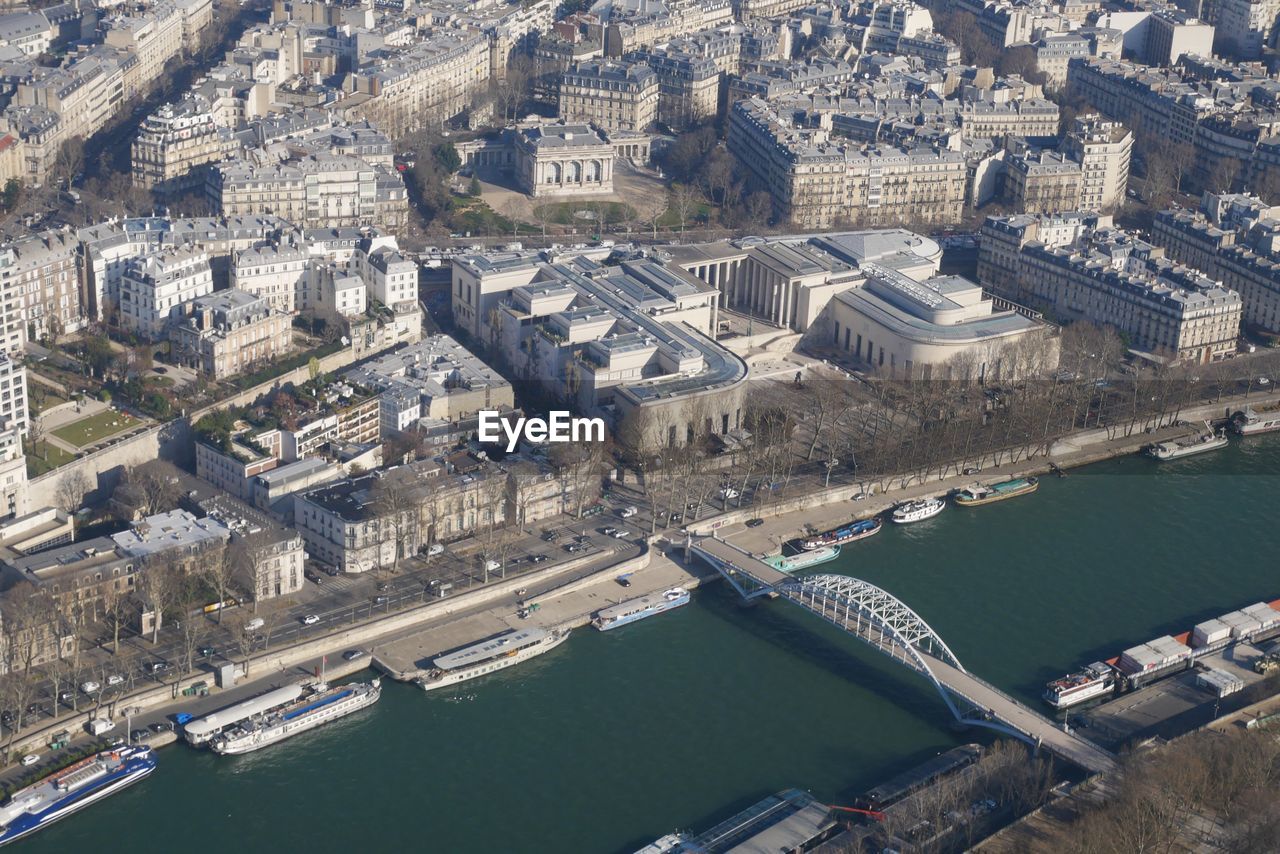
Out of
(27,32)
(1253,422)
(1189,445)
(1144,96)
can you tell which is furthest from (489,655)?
(1144,96)

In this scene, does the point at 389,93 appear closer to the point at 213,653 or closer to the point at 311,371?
the point at 311,371

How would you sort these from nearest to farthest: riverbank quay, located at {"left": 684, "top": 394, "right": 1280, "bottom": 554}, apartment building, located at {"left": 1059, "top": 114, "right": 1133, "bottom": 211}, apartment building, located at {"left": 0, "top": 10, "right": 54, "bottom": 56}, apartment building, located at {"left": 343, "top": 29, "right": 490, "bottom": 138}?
riverbank quay, located at {"left": 684, "top": 394, "right": 1280, "bottom": 554}
apartment building, located at {"left": 1059, "top": 114, "right": 1133, "bottom": 211}
apartment building, located at {"left": 343, "top": 29, "right": 490, "bottom": 138}
apartment building, located at {"left": 0, "top": 10, "right": 54, "bottom": 56}

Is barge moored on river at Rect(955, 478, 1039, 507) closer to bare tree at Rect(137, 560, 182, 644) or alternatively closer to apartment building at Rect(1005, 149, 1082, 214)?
bare tree at Rect(137, 560, 182, 644)

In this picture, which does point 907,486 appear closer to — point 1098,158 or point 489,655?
point 489,655

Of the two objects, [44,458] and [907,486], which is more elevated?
[44,458]

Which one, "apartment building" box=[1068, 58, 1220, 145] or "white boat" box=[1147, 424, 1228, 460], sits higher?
"apartment building" box=[1068, 58, 1220, 145]

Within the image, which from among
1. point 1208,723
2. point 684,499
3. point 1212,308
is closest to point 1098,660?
point 1208,723

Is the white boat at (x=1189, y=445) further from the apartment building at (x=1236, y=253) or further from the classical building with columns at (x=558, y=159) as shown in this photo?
the classical building with columns at (x=558, y=159)

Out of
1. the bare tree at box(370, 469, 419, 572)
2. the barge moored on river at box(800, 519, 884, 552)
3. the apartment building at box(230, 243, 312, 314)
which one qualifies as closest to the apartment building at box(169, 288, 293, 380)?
the apartment building at box(230, 243, 312, 314)
